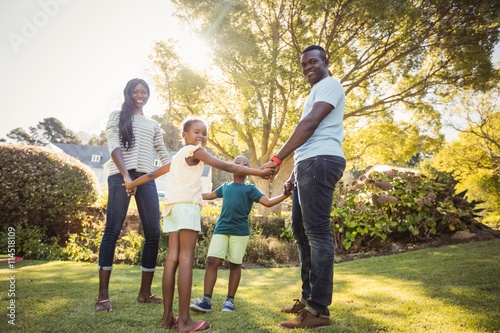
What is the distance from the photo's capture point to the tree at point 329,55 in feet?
37.2

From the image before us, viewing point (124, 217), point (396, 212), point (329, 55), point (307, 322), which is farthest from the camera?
point (329, 55)

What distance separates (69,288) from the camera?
347cm

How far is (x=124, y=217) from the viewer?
3031 mm

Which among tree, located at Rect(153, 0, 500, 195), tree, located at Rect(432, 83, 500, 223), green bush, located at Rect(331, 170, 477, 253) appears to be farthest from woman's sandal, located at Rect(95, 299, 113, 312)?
tree, located at Rect(432, 83, 500, 223)

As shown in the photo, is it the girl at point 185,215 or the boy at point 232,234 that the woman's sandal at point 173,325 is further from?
the boy at point 232,234

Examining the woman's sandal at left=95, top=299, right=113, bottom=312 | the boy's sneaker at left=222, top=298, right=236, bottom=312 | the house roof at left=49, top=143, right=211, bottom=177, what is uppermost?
the house roof at left=49, top=143, right=211, bottom=177

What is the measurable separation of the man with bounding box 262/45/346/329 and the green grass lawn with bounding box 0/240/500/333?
21cm

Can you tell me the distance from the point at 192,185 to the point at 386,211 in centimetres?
594

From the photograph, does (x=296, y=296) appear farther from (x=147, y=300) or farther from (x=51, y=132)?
(x=51, y=132)

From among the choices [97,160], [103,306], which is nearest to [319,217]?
[103,306]

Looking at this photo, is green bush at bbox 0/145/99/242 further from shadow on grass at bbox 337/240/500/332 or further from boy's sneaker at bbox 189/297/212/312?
shadow on grass at bbox 337/240/500/332

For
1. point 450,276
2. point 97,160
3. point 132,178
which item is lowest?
point 450,276

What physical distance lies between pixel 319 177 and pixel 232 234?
123cm

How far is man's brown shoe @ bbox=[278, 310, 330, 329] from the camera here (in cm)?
227
